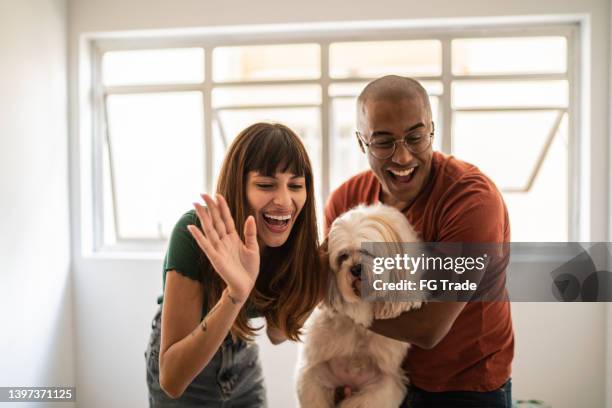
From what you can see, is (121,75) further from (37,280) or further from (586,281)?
(586,281)

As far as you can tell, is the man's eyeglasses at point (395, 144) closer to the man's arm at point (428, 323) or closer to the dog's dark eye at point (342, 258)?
the dog's dark eye at point (342, 258)

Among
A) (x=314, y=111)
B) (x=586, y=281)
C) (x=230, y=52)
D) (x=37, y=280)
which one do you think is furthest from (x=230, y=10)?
(x=586, y=281)

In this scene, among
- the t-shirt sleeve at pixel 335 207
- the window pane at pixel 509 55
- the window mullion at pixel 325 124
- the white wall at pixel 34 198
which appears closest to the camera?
the t-shirt sleeve at pixel 335 207

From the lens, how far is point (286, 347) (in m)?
3.60

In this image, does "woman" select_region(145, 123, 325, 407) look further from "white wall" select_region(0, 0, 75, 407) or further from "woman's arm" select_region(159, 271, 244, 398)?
"white wall" select_region(0, 0, 75, 407)

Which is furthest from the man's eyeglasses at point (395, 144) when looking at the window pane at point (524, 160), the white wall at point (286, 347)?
the window pane at point (524, 160)

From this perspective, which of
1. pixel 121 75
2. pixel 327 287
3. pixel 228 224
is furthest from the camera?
pixel 121 75

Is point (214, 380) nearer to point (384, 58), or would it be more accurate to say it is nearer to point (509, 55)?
point (384, 58)

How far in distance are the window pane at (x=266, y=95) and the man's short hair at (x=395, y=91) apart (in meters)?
2.21

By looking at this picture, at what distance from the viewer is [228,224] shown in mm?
1237

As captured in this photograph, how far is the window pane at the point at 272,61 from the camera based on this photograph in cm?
377

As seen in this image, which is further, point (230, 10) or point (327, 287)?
point (230, 10)

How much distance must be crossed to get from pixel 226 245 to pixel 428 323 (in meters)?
0.61

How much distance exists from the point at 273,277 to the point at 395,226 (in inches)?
15.1
